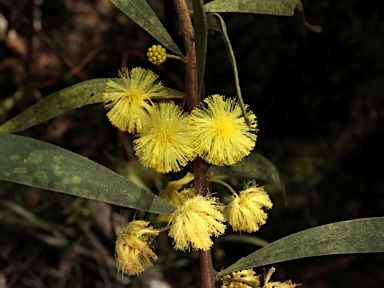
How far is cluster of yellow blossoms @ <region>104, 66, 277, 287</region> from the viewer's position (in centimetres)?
105

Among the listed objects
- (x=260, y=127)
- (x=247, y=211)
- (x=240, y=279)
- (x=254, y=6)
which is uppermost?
(x=260, y=127)

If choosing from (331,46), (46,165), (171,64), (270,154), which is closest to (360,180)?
(270,154)

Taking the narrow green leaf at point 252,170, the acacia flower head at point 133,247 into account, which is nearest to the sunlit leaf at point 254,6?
the narrow green leaf at point 252,170

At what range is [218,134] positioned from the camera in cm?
106

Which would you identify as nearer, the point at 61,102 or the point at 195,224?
the point at 195,224

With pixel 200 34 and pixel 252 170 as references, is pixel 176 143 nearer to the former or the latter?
pixel 200 34

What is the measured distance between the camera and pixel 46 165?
101 centimetres

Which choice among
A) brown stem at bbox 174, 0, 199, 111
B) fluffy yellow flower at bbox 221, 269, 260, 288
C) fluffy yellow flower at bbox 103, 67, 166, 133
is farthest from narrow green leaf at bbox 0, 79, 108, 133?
fluffy yellow flower at bbox 221, 269, 260, 288

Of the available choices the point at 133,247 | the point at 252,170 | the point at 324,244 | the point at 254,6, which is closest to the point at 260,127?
the point at 252,170

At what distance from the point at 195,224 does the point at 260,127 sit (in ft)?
4.23

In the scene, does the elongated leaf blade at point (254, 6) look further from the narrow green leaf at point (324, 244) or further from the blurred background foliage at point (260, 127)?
the blurred background foliage at point (260, 127)

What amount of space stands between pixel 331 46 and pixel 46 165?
1629 millimetres

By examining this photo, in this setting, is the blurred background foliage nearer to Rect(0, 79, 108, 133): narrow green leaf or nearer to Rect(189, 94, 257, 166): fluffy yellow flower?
Rect(0, 79, 108, 133): narrow green leaf

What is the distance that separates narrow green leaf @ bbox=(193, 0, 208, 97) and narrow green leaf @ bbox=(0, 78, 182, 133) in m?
0.15
